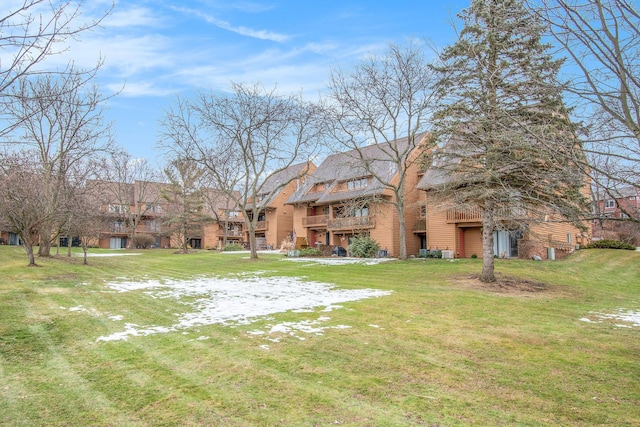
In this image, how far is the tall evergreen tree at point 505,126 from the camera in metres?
4.97

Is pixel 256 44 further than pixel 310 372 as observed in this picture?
Yes

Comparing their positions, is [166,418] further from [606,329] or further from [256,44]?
[256,44]

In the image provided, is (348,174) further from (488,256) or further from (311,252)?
(488,256)

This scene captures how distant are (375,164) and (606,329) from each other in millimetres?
25465

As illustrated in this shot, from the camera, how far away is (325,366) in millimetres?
5023

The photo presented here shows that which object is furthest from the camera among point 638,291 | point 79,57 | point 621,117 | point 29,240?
point 29,240

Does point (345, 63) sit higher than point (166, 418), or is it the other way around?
point (345, 63)

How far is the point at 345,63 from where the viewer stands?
21.4m

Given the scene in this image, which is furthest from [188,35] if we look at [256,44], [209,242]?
[209,242]

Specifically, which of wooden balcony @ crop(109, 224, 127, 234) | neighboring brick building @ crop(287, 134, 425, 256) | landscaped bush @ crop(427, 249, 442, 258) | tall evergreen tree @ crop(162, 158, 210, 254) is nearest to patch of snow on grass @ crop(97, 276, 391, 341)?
neighboring brick building @ crop(287, 134, 425, 256)

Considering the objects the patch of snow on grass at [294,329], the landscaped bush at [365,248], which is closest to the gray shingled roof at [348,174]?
the landscaped bush at [365,248]

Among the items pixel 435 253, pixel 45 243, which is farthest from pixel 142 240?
pixel 435 253

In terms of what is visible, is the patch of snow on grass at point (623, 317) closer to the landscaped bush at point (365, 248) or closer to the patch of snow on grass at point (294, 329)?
the patch of snow on grass at point (294, 329)

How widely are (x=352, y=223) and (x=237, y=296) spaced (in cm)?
2103
